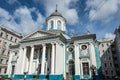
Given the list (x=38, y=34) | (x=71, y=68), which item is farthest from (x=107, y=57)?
(x=38, y=34)

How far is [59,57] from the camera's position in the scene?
76.9 feet

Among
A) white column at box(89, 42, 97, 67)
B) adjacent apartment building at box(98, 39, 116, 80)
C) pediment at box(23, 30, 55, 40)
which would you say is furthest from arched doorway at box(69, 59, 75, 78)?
adjacent apartment building at box(98, 39, 116, 80)

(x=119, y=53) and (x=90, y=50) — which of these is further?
(x=119, y=53)

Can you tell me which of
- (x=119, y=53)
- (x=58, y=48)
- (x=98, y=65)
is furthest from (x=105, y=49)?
(x=58, y=48)

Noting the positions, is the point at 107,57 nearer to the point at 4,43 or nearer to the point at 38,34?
the point at 38,34

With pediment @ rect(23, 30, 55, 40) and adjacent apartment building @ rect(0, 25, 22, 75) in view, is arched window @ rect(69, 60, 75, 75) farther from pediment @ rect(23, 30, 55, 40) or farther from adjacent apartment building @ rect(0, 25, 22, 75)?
adjacent apartment building @ rect(0, 25, 22, 75)

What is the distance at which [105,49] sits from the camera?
4909 centimetres

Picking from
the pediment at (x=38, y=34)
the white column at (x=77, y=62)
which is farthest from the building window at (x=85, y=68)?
the pediment at (x=38, y=34)

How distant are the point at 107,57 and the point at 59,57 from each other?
31391mm

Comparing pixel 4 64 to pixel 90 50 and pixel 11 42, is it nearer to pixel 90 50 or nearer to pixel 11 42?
pixel 11 42

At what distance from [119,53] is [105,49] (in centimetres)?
693

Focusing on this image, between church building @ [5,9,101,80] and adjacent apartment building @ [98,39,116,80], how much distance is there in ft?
82.9

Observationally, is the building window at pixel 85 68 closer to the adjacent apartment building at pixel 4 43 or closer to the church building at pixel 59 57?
the church building at pixel 59 57

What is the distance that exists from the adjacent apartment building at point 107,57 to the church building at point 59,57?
25.3 metres
